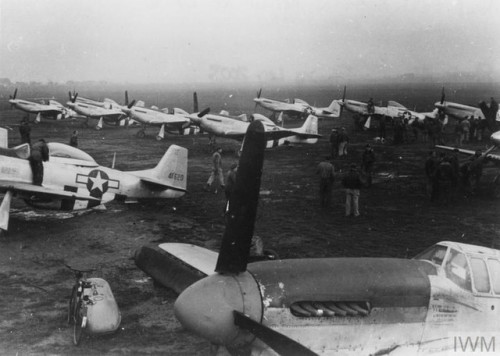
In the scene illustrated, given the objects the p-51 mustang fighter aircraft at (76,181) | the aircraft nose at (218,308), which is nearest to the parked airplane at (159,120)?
the p-51 mustang fighter aircraft at (76,181)

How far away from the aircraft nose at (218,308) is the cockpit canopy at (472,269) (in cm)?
204

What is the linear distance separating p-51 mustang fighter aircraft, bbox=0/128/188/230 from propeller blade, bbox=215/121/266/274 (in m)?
6.42

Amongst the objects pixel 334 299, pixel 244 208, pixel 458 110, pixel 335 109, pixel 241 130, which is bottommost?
pixel 241 130

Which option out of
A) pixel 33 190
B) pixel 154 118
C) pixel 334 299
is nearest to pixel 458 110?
pixel 154 118

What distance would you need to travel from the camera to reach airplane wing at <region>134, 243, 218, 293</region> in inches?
246

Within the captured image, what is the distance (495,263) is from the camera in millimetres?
5000

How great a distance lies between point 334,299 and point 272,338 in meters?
0.85

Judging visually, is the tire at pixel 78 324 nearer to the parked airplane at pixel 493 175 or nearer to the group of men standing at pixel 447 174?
the group of men standing at pixel 447 174

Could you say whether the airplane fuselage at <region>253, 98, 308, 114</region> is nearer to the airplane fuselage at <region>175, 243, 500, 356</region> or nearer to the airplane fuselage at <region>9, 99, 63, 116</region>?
the airplane fuselage at <region>9, 99, 63, 116</region>

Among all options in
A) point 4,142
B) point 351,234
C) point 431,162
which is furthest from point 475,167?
point 4,142

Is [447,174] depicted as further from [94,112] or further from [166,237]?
[94,112]

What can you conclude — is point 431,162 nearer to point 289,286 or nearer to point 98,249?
point 98,249

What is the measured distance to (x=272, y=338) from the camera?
12.7 feet

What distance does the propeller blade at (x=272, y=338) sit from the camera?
3.71m
